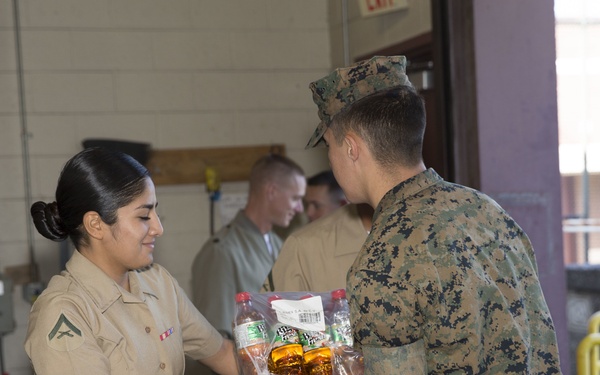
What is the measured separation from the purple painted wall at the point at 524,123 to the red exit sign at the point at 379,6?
58cm

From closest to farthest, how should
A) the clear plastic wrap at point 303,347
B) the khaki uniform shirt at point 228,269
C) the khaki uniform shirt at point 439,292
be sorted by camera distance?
the khaki uniform shirt at point 439,292 → the clear plastic wrap at point 303,347 → the khaki uniform shirt at point 228,269

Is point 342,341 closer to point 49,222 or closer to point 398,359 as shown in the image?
point 398,359

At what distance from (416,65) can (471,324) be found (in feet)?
7.72

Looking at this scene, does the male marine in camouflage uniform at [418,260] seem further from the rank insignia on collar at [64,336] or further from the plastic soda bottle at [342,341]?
the rank insignia on collar at [64,336]

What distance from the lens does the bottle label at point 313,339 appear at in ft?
6.32

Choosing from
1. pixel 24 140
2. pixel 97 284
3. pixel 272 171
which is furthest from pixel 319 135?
pixel 24 140

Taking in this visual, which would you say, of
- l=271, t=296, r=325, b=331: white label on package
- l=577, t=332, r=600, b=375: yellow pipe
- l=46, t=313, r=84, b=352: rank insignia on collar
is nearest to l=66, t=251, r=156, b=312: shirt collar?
l=46, t=313, r=84, b=352: rank insignia on collar

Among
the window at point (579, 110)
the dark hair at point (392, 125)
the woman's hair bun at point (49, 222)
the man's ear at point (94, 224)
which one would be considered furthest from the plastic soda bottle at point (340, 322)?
the window at point (579, 110)

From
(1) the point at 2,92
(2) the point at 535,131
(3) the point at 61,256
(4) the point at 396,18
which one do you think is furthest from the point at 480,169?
(1) the point at 2,92

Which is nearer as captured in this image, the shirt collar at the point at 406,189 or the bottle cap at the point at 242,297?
the shirt collar at the point at 406,189

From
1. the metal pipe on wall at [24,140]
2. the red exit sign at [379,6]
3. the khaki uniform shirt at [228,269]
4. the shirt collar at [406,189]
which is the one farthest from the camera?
the metal pipe on wall at [24,140]

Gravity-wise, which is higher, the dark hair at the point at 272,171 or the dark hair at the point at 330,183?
the dark hair at the point at 272,171

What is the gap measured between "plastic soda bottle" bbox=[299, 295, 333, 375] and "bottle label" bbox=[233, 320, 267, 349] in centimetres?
10

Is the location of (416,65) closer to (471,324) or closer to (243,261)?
(243,261)
